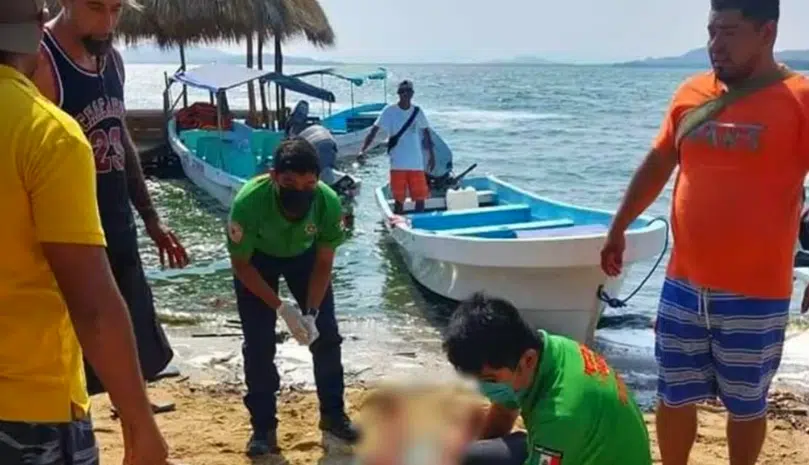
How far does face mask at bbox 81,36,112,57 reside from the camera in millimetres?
3000

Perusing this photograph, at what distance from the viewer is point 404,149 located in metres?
10.7

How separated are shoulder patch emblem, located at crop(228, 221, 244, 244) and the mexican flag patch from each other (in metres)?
2.08

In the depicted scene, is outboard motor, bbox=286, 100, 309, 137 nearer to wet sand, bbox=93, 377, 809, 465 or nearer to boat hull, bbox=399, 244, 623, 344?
boat hull, bbox=399, 244, 623, 344

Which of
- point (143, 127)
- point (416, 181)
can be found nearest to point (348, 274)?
point (416, 181)

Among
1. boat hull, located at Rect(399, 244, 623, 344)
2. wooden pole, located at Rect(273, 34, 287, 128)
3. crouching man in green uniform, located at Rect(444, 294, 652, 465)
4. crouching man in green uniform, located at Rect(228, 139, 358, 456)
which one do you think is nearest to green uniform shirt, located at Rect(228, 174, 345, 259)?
crouching man in green uniform, located at Rect(228, 139, 358, 456)

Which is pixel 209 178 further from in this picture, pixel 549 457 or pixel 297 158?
pixel 549 457

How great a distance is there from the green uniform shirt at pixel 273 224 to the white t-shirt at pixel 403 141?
634 centimetres

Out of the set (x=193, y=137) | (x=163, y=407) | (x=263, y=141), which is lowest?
(x=193, y=137)

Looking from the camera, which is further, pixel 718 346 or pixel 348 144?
pixel 348 144

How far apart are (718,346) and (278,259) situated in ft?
6.24

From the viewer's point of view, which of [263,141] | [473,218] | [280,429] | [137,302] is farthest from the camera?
[263,141]

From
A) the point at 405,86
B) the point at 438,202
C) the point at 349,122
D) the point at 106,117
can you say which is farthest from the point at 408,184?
the point at 349,122

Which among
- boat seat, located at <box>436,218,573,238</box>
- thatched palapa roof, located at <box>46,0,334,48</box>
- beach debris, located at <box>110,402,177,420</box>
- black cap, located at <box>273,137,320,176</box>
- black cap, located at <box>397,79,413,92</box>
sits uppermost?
thatched palapa roof, located at <box>46,0,334,48</box>

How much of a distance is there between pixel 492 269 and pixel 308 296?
331 centimetres
